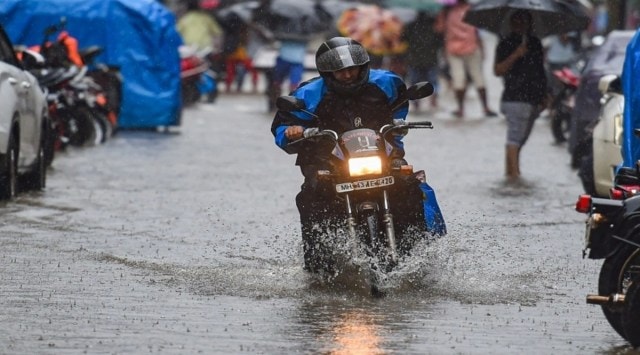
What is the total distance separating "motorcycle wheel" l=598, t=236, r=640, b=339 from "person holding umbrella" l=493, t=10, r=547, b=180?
415 inches

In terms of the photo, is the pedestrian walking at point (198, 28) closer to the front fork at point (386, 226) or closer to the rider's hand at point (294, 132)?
the rider's hand at point (294, 132)

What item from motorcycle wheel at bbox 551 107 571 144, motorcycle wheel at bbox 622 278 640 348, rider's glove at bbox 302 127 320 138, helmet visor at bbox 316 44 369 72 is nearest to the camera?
motorcycle wheel at bbox 622 278 640 348

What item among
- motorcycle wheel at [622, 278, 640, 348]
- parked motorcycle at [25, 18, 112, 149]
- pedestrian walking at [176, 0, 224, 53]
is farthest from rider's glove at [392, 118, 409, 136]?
pedestrian walking at [176, 0, 224, 53]

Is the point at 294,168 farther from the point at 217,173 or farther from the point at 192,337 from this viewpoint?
the point at 192,337

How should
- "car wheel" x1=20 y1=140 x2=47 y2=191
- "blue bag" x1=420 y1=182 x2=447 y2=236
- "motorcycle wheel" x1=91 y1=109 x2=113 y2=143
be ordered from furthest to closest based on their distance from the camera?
"motorcycle wheel" x1=91 y1=109 x2=113 y2=143
"car wheel" x1=20 y1=140 x2=47 y2=191
"blue bag" x1=420 y1=182 x2=447 y2=236

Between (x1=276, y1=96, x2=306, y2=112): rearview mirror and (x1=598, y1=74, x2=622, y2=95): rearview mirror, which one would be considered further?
(x1=598, y1=74, x2=622, y2=95): rearview mirror

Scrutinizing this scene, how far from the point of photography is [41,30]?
2553cm

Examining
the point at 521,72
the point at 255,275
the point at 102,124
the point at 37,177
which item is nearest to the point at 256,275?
the point at 255,275

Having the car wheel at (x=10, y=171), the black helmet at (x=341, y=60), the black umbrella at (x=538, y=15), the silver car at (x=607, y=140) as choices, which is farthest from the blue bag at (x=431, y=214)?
the black umbrella at (x=538, y=15)

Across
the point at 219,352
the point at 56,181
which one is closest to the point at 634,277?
the point at 219,352

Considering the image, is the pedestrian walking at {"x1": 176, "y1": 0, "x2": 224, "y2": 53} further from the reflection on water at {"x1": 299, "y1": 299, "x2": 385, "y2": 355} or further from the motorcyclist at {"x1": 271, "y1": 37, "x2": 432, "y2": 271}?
the reflection on water at {"x1": 299, "y1": 299, "x2": 385, "y2": 355}

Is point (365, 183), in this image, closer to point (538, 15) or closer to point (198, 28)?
point (538, 15)

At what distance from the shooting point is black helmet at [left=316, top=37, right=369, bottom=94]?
33.8 feet

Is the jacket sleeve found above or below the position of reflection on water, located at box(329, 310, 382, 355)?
above
